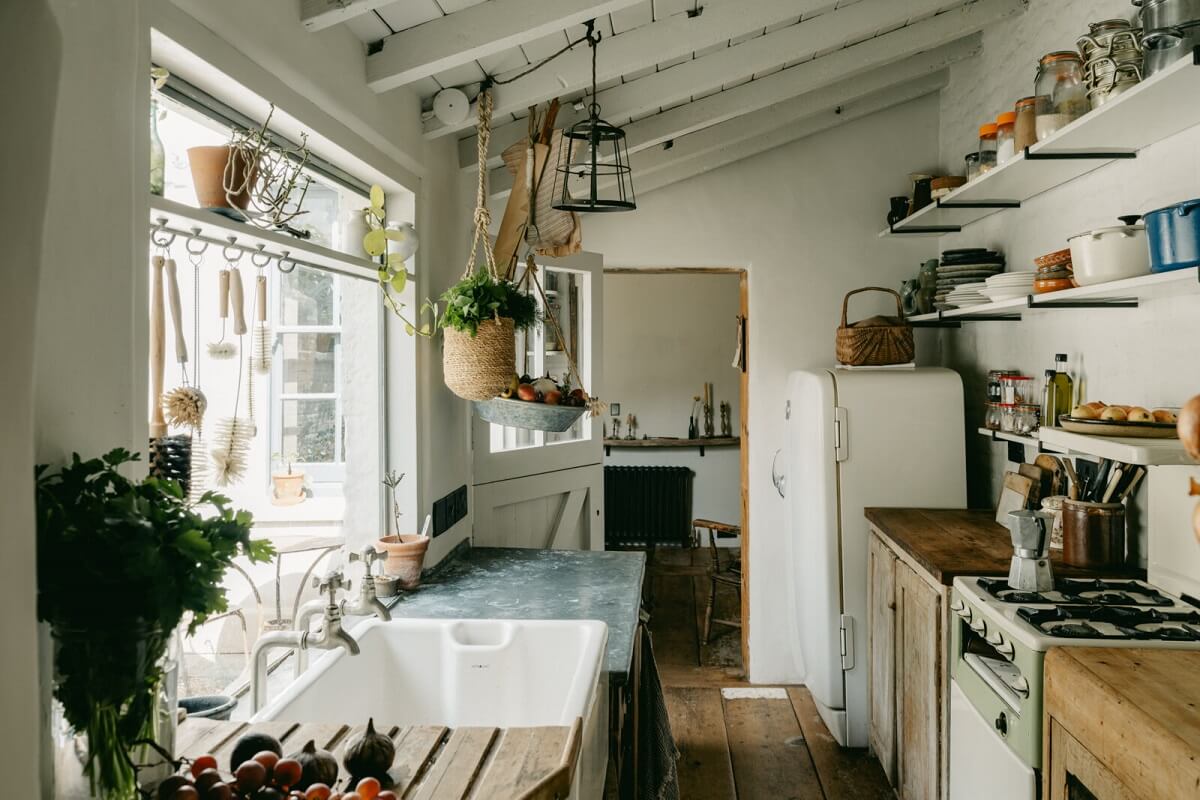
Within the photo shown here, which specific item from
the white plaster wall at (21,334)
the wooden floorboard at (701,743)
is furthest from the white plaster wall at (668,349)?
the white plaster wall at (21,334)

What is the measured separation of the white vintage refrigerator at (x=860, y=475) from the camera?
11.6ft

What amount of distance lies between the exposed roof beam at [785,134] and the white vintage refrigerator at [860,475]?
4.33ft

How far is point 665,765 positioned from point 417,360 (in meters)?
1.49

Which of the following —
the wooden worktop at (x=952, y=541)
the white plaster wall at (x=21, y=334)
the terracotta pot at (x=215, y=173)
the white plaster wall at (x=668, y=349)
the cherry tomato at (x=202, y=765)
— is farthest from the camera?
the white plaster wall at (x=668, y=349)

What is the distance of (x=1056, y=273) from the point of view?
2.44m

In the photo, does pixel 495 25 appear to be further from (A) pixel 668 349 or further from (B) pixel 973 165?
(A) pixel 668 349

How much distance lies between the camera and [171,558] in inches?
34.8

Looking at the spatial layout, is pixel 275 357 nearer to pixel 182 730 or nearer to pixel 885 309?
pixel 182 730

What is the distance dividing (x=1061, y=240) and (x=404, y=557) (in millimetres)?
2548

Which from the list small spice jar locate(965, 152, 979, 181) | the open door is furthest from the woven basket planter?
small spice jar locate(965, 152, 979, 181)

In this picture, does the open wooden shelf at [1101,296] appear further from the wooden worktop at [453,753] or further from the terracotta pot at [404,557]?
the terracotta pot at [404,557]

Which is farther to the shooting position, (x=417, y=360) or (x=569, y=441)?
(x=569, y=441)

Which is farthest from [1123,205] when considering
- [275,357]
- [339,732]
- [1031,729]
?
[275,357]

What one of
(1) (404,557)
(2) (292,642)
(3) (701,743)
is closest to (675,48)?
(1) (404,557)
